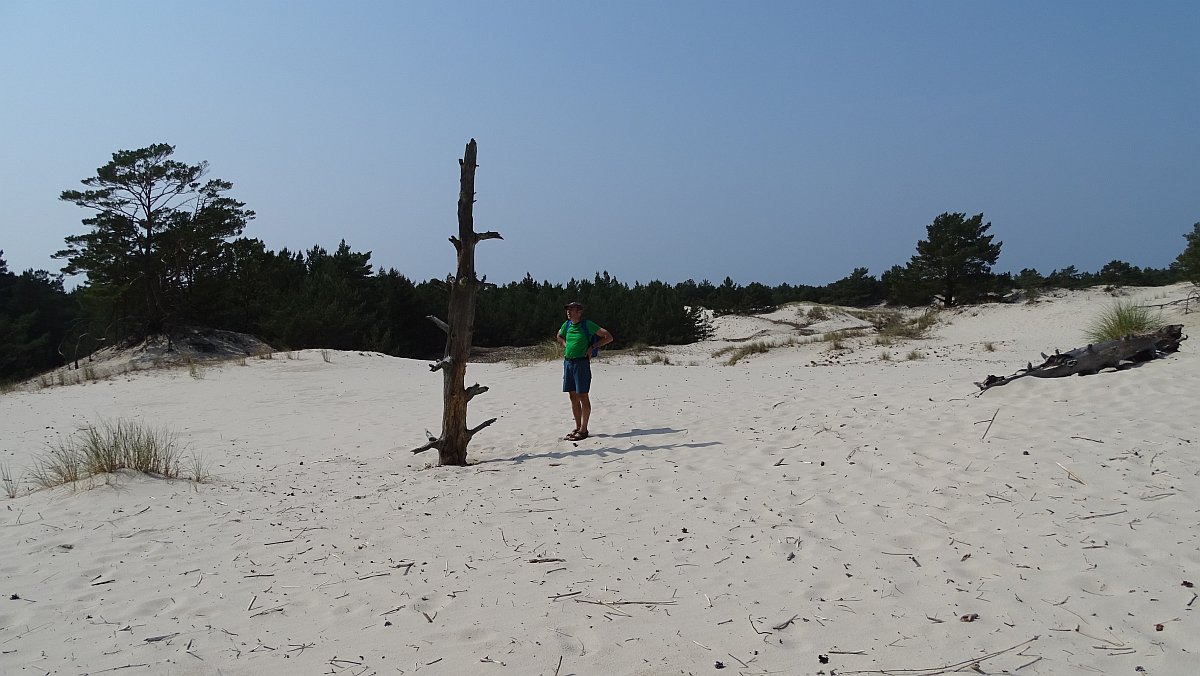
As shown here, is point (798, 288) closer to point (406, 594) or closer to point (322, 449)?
point (322, 449)

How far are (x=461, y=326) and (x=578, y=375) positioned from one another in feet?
5.35

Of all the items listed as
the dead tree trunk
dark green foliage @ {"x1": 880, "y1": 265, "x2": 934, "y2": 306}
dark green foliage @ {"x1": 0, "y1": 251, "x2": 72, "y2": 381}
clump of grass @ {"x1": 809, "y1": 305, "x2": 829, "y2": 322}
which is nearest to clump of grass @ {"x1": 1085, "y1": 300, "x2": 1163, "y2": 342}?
the dead tree trunk

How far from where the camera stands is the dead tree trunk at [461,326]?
7.02 metres

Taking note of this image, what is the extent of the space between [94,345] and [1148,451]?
1148 inches

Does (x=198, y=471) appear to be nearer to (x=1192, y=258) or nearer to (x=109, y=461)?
(x=109, y=461)

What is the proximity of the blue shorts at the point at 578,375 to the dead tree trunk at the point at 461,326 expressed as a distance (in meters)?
1.27

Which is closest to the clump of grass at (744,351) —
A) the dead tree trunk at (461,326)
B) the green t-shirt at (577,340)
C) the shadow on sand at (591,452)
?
the green t-shirt at (577,340)

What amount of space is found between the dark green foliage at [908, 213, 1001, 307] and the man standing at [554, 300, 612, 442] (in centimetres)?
2618

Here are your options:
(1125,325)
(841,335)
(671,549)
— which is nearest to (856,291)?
(841,335)

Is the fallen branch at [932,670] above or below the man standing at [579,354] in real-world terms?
below

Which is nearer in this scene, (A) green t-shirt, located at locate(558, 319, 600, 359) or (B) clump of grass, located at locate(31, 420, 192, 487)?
(B) clump of grass, located at locate(31, 420, 192, 487)

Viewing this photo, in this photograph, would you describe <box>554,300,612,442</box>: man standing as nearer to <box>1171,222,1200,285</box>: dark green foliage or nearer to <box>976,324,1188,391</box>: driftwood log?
<box>976,324,1188,391</box>: driftwood log

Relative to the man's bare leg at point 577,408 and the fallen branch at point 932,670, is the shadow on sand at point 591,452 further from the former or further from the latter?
the fallen branch at point 932,670

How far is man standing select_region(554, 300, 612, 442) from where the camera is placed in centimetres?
802
